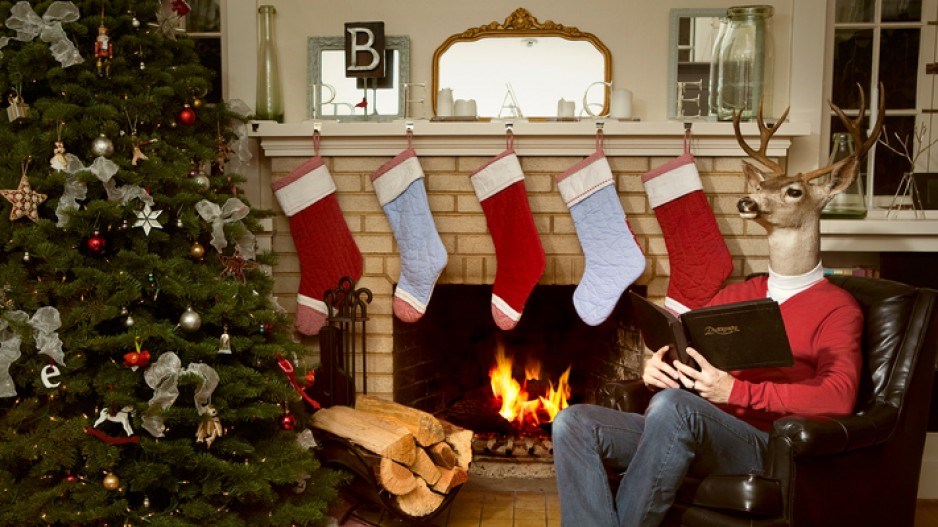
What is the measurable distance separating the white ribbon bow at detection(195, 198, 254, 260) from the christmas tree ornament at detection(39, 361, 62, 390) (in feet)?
1.76

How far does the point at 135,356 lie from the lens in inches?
84.1

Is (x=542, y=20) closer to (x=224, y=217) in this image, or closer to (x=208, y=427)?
(x=224, y=217)

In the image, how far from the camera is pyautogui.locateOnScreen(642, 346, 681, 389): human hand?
2.21m

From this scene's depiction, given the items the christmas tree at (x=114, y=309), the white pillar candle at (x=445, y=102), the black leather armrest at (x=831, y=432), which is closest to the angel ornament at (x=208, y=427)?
the christmas tree at (x=114, y=309)

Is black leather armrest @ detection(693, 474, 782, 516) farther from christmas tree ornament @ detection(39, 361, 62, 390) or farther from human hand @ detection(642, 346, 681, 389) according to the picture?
christmas tree ornament @ detection(39, 361, 62, 390)

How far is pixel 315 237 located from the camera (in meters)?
3.03

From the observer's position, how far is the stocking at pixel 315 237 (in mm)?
2988

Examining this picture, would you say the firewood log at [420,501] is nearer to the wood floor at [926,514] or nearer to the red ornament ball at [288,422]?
the red ornament ball at [288,422]

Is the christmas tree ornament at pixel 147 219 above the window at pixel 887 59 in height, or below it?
below

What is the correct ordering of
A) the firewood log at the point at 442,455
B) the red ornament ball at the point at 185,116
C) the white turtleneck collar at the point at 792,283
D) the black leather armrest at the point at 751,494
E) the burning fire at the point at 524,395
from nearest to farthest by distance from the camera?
the black leather armrest at the point at 751,494, the white turtleneck collar at the point at 792,283, the red ornament ball at the point at 185,116, the firewood log at the point at 442,455, the burning fire at the point at 524,395

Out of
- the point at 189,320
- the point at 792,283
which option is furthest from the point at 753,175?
the point at 189,320

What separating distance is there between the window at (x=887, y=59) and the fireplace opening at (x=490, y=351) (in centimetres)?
122

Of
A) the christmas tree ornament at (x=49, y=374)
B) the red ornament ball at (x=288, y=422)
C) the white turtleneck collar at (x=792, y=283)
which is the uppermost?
the white turtleneck collar at (x=792, y=283)

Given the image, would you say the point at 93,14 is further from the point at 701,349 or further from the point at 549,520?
the point at 549,520
